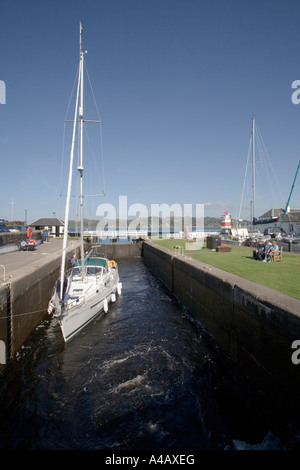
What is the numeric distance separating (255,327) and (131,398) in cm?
410

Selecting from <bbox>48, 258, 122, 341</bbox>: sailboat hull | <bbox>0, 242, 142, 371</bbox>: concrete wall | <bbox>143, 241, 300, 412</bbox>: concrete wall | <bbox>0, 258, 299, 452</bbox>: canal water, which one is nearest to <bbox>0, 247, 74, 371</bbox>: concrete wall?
<bbox>0, 242, 142, 371</bbox>: concrete wall

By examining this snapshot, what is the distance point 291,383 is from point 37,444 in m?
5.96

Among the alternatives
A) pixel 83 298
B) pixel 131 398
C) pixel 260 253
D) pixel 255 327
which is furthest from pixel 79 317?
pixel 260 253

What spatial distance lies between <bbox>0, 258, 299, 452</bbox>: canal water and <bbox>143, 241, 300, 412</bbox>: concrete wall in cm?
61

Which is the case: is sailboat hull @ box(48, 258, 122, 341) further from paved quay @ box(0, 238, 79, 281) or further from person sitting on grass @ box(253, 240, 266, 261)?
person sitting on grass @ box(253, 240, 266, 261)

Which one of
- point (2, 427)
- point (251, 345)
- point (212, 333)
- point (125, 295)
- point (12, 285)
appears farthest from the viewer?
point (125, 295)

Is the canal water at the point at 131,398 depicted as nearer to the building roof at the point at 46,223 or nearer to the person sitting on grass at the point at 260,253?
the person sitting on grass at the point at 260,253

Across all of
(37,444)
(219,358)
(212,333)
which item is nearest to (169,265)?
(212,333)

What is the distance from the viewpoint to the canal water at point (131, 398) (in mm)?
5781

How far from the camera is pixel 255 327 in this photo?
7.18 m

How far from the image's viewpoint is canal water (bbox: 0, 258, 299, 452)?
578 centimetres

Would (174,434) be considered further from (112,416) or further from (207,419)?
(112,416)

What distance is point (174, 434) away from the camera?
19.5 feet

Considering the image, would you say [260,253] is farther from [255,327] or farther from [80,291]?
[80,291]
